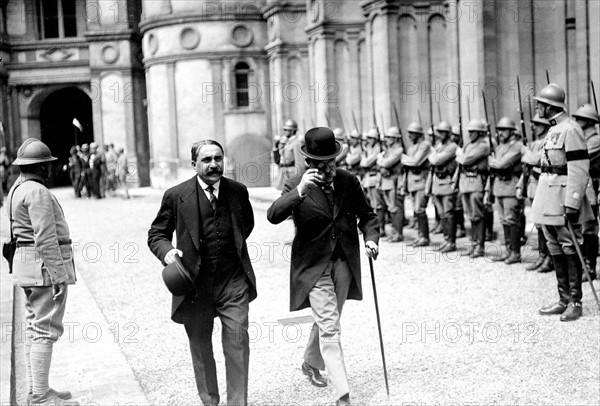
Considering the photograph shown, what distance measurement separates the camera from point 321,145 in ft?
19.0

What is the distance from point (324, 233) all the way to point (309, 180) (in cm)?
45

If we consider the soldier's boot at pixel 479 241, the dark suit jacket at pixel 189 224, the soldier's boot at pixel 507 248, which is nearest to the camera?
the dark suit jacket at pixel 189 224

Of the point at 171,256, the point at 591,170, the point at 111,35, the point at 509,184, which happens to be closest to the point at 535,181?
the point at 509,184

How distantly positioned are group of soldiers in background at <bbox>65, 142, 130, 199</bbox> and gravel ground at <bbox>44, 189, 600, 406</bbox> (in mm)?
17941

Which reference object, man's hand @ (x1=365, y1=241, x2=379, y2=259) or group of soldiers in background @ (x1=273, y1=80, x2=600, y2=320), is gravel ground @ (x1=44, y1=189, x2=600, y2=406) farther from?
man's hand @ (x1=365, y1=241, x2=379, y2=259)

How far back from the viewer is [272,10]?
28250 millimetres

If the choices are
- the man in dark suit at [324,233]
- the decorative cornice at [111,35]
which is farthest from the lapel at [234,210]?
the decorative cornice at [111,35]

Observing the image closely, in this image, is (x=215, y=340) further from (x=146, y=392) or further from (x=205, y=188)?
(x=205, y=188)

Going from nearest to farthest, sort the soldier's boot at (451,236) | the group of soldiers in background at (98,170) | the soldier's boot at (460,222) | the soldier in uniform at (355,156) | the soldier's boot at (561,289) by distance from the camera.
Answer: the soldier's boot at (561,289) → the soldier's boot at (451,236) → the soldier's boot at (460,222) → the soldier in uniform at (355,156) → the group of soldiers in background at (98,170)

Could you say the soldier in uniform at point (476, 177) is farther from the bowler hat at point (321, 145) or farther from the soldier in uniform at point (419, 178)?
the bowler hat at point (321, 145)

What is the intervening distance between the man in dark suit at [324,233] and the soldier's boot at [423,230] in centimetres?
761

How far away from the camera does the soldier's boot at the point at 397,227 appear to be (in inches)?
571

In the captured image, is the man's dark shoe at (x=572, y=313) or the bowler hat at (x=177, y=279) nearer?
the bowler hat at (x=177, y=279)

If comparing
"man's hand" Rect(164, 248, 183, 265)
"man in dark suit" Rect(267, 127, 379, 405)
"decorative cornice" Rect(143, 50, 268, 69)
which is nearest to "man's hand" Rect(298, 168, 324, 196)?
"man in dark suit" Rect(267, 127, 379, 405)
